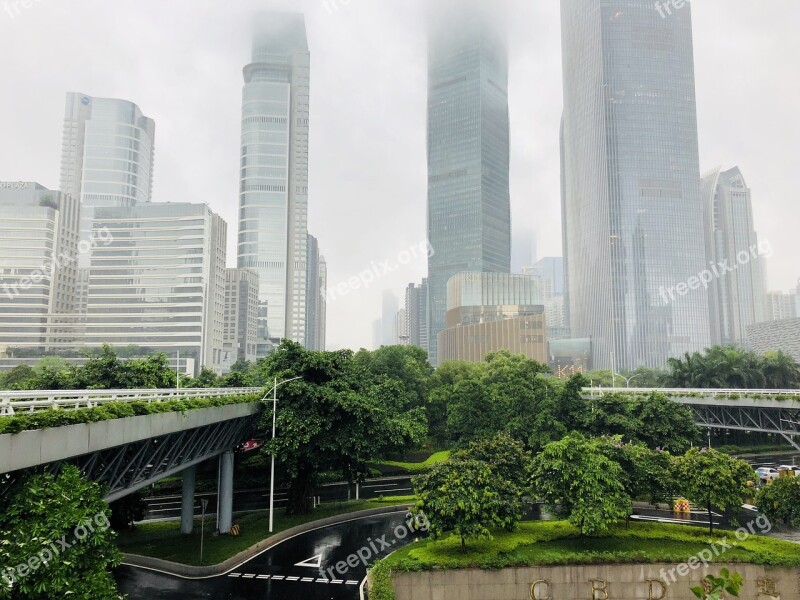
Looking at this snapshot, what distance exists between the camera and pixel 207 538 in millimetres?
34969

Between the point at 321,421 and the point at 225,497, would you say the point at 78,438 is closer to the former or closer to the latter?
the point at 225,497

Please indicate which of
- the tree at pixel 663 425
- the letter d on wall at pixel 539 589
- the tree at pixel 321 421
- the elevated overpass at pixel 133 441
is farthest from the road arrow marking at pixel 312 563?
the tree at pixel 663 425

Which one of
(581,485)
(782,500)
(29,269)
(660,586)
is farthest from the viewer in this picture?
(29,269)

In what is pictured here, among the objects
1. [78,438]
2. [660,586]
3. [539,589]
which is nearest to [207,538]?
[78,438]

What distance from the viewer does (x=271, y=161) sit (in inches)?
7283

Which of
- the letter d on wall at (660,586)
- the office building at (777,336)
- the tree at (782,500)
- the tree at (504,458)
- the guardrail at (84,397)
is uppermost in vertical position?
the office building at (777,336)

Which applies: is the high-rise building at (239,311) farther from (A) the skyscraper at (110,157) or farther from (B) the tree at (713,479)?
(B) the tree at (713,479)

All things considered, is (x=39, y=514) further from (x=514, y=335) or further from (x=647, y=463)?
(x=514, y=335)

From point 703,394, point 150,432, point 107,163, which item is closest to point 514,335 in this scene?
point 703,394

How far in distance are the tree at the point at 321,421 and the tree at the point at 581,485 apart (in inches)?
497

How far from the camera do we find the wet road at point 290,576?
27031 mm

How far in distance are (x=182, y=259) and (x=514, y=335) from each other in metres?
93.5

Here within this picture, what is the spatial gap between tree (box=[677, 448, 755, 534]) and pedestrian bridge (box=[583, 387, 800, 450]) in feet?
53.2

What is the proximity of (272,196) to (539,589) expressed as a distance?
173 meters
